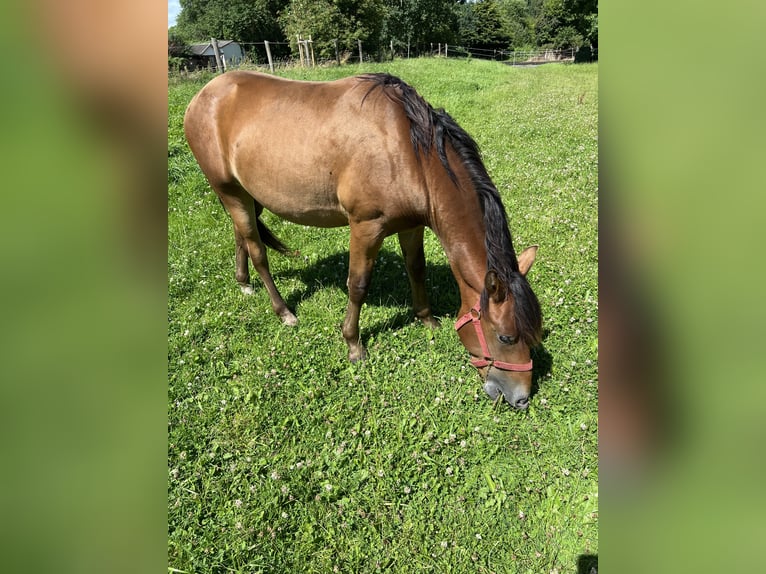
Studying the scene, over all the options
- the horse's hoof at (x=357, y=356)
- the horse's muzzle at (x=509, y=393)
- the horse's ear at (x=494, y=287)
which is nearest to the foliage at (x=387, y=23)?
the horse's hoof at (x=357, y=356)

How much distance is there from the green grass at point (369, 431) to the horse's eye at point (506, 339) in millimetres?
754

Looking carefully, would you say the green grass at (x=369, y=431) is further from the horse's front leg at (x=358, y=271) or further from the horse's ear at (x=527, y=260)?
the horse's ear at (x=527, y=260)

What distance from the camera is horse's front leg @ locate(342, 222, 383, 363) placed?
3832 mm

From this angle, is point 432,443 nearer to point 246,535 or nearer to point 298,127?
point 246,535

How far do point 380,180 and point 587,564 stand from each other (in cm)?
294

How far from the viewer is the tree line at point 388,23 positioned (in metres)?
38.5

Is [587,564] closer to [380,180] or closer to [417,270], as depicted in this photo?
[417,270]

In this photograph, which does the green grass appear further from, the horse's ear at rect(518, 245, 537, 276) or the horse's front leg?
the horse's ear at rect(518, 245, 537, 276)

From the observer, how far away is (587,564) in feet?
8.68

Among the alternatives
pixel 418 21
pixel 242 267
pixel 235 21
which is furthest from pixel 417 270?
pixel 235 21

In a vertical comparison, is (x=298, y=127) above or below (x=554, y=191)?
above
